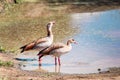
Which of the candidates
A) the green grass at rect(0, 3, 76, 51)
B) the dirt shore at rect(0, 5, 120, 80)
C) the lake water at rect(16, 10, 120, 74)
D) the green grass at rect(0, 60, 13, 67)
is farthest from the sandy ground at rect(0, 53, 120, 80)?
the green grass at rect(0, 3, 76, 51)

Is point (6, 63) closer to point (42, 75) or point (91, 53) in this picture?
point (42, 75)

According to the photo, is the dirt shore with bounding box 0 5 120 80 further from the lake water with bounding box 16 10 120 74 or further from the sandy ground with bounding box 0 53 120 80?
the lake water with bounding box 16 10 120 74

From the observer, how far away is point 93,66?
515 inches

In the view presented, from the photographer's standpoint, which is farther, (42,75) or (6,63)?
(6,63)

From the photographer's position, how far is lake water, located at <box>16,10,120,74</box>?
1306cm

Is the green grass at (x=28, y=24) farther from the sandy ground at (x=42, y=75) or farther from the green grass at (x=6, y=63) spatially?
the sandy ground at (x=42, y=75)

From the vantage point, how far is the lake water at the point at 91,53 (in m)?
13.1

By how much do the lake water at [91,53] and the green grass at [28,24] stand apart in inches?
44.1

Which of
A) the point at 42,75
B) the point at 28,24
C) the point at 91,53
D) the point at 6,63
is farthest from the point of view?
the point at 28,24

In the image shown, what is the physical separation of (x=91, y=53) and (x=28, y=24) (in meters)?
9.52

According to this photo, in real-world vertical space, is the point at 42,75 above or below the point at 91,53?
below

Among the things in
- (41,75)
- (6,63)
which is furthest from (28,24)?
(41,75)

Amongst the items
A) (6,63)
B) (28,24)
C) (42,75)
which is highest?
(28,24)

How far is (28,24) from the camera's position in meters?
23.7
